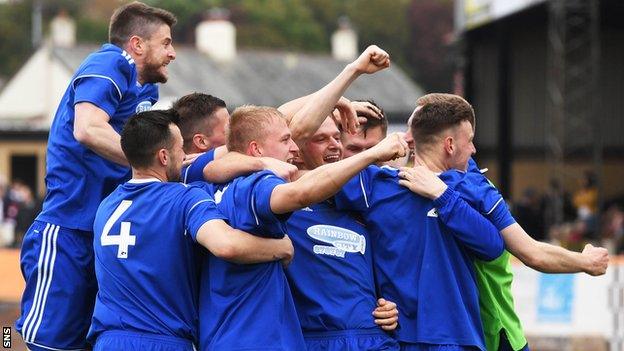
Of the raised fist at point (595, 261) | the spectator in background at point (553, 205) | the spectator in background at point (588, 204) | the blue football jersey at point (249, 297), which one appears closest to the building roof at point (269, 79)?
the spectator in background at point (553, 205)

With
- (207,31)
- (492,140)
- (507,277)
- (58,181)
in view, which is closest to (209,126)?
(58,181)

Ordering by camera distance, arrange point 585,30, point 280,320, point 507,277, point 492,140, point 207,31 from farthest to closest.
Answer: point 207,31
point 492,140
point 585,30
point 507,277
point 280,320

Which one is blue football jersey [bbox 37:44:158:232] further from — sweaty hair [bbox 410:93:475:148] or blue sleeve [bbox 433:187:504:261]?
blue sleeve [bbox 433:187:504:261]

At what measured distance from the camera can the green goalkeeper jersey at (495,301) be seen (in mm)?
5922

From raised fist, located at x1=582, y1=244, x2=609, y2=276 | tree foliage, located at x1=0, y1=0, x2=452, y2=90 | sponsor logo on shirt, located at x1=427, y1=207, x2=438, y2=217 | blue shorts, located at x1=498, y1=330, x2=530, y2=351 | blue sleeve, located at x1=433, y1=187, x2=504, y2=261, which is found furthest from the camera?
tree foliage, located at x1=0, y1=0, x2=452, y2=90

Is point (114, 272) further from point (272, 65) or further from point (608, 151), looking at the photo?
point (272, 65)

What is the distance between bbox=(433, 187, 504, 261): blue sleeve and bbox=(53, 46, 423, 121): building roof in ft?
138

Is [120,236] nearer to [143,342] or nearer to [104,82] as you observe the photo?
[143,342]

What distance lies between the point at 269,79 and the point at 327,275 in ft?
157

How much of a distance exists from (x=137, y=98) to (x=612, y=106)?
30776mm

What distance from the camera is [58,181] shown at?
6.20 m

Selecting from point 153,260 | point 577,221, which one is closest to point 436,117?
point 153,260

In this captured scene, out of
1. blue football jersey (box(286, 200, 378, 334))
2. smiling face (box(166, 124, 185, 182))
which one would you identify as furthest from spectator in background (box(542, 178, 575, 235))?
smiling face (box(166, 124, 185, 182))

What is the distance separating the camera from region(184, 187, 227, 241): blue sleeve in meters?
5.15
